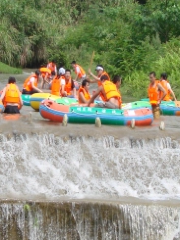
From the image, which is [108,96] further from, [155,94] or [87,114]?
[155,94]

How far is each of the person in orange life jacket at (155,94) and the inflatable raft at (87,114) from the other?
1.76m

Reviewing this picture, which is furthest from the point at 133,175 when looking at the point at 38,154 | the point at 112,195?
the point at 38,154

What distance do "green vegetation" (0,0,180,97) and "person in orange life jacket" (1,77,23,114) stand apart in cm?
627

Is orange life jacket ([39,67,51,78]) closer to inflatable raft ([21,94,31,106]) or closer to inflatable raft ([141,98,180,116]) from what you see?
inflatable raft ([21,94,31,106])

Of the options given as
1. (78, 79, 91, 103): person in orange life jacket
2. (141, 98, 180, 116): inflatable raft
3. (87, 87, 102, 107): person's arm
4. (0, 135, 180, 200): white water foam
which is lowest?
(141, 98, 180, 116): inflatable raft

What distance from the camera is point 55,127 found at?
13477 millimetres

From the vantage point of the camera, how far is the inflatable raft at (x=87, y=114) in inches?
548

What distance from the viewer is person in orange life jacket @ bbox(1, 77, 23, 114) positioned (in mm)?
14703

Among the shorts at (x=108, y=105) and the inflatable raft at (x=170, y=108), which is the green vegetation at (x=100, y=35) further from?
the shorts at (x=108, y=105)

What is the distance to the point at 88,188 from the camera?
11.8m

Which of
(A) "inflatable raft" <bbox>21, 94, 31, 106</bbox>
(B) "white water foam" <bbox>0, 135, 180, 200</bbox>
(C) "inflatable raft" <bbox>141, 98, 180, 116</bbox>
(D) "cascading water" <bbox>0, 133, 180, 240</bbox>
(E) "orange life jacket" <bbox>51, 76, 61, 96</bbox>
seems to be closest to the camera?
(D) "cascading water" <bbox>0, 133, 180, 240</bbox>

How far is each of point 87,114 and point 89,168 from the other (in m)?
1.91

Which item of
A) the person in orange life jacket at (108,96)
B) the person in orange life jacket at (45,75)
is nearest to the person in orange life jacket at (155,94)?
the person in orange life jacket at (108,96)

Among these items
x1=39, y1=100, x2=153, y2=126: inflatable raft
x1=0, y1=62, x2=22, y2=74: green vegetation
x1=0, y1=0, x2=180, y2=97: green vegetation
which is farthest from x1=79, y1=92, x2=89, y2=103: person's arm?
x1=0, y1=62, x2=22, y2=74: green vegetation
